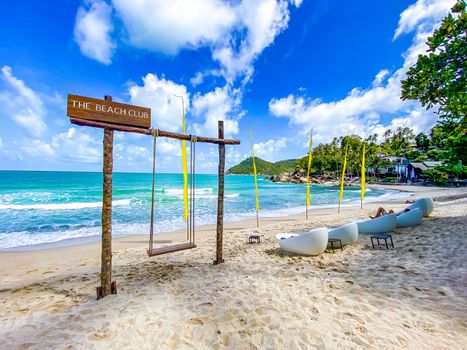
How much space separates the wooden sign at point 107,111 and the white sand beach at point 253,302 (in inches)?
119

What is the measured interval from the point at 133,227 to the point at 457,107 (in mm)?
13989

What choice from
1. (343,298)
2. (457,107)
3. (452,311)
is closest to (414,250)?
(452,311)

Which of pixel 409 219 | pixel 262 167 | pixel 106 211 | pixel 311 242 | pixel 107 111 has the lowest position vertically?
pixel 311 242

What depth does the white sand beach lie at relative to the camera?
263cm

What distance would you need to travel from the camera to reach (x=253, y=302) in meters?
3.39

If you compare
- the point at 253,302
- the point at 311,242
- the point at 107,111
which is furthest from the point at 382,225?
the point at 107,111

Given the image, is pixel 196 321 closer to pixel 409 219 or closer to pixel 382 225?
pixel 382 225

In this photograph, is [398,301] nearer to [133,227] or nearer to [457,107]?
[457,107]

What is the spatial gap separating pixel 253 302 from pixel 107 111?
12.7 feet

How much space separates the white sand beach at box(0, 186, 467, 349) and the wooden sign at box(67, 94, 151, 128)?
9.90 ft

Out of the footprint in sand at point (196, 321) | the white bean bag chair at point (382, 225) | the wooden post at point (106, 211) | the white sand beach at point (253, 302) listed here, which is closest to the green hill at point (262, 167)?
the white bean bag chair at point (382, 225)

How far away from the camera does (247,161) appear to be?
636 feet

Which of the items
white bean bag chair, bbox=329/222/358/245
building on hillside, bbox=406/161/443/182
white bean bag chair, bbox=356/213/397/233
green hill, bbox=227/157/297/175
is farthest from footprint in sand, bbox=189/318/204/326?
green hill, bbox=227/157/297/175

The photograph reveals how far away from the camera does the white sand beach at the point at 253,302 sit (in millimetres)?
2631
